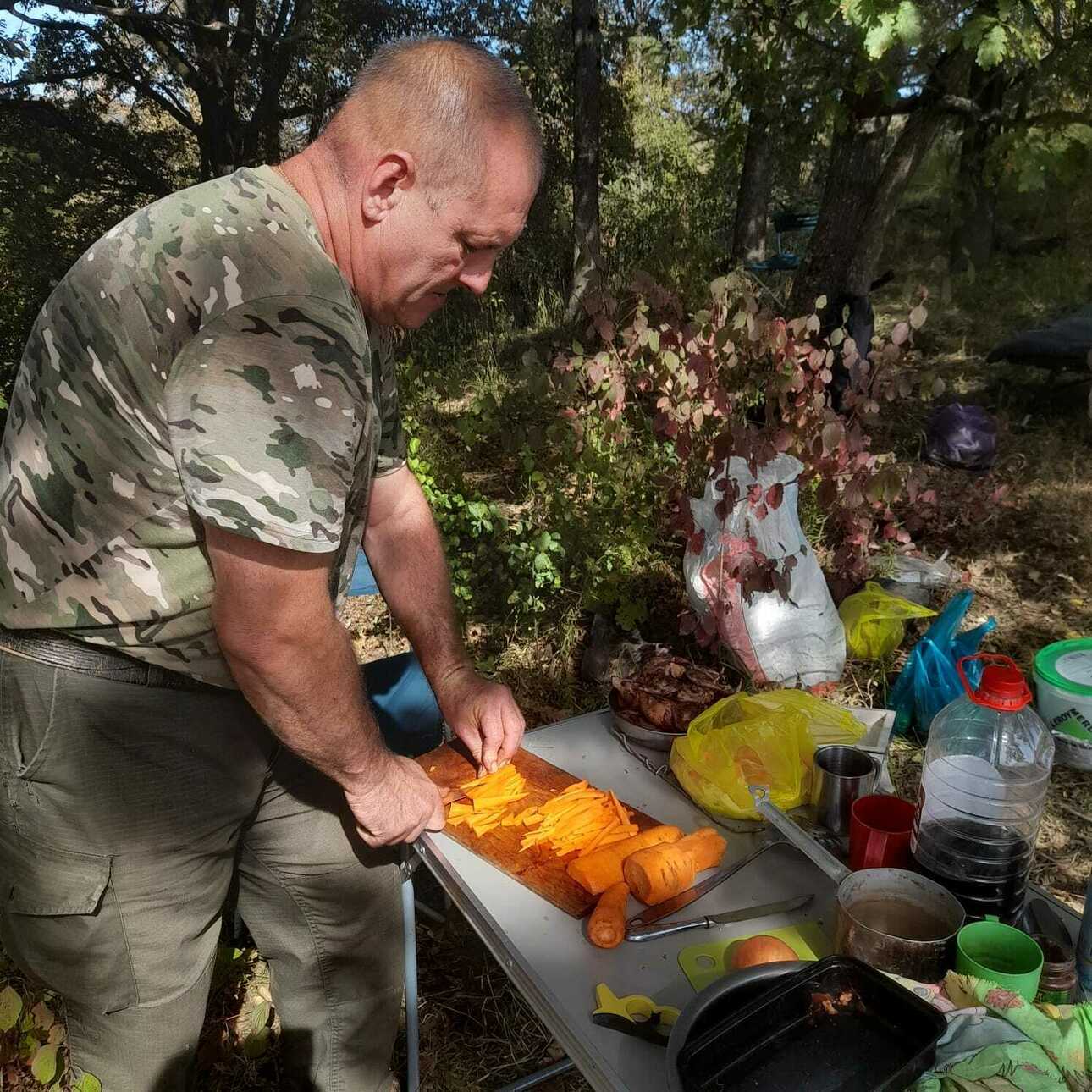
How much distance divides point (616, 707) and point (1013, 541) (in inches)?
151

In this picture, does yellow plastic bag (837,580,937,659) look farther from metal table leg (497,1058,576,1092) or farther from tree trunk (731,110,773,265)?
tree trunk (731,110,773,265)

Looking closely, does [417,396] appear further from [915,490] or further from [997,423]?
[997,423]

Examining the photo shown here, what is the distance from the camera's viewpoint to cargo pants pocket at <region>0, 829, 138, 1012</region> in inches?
56.8

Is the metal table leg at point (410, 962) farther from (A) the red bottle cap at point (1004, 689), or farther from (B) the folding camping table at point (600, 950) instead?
(A) the red bottle cap at point (1004, 689)

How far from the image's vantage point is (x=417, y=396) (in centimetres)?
574

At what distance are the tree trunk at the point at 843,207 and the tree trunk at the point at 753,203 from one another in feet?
11.3

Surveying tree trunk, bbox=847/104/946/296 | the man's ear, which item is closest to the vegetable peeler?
the man's ear

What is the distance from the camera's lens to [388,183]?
1.33 m

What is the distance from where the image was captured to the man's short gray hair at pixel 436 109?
129 centimetres

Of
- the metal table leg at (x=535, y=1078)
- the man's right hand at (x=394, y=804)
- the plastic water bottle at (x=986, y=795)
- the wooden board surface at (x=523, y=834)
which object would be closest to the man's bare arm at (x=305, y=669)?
the man's right hand at (x=394, y=804)

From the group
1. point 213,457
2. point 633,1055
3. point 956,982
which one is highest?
point 213,457

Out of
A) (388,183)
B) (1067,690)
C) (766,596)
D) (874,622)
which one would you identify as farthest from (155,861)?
(1067,690)

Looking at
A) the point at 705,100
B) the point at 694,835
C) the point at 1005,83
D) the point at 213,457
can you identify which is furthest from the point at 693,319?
the point at 705,100

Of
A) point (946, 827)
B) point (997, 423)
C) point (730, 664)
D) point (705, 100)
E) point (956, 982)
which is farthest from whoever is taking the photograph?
point (705, 100)
